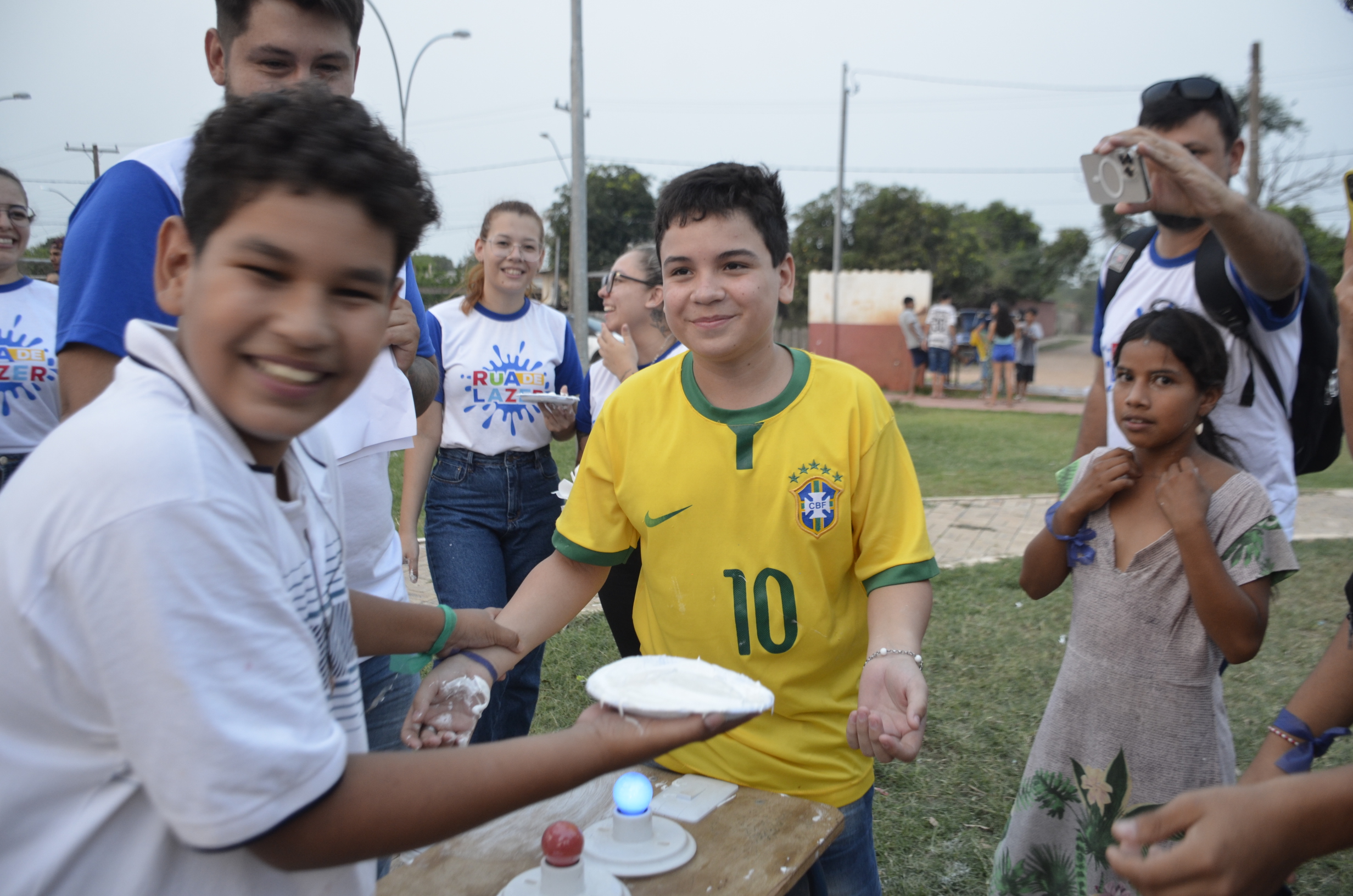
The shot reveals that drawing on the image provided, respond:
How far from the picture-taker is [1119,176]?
254 cm

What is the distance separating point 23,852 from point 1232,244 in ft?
9.22

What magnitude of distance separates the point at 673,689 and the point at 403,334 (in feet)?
4.64

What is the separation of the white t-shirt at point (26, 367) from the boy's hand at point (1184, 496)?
13.4 ft

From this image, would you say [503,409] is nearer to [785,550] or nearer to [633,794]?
[785,550]

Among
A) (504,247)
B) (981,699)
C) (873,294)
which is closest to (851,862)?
(981,699)

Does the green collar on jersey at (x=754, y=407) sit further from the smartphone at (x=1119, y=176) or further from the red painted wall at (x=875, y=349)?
the red painted wall at (x=875, y=349)

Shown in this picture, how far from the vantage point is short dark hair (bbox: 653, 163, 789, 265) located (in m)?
2.09

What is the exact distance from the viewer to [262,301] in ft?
3.41

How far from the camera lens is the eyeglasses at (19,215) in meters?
4.28

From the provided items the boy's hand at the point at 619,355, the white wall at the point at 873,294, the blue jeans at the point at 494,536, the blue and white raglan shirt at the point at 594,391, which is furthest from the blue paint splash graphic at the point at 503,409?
the white wall at the point at 873,294

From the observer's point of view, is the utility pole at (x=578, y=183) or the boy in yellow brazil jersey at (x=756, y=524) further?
the utility pole at (x=578, y=183)

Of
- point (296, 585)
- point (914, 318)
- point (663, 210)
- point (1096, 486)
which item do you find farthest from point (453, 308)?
point (914, 318)

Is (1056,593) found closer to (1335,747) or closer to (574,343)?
(1335,747)

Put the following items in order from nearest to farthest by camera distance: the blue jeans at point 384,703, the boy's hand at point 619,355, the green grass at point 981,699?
1. the blue jeans at point 384,703
2. the green grass at point 981,699
3. the boy's hand at point 619,355
